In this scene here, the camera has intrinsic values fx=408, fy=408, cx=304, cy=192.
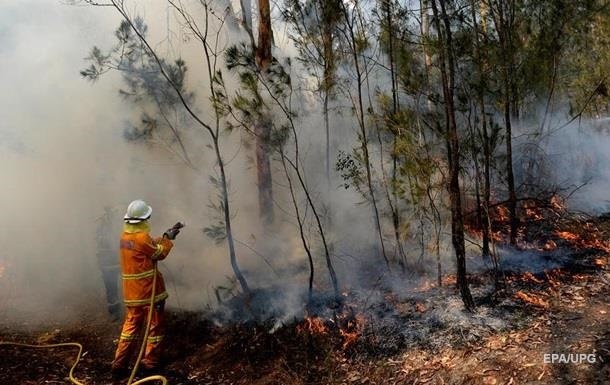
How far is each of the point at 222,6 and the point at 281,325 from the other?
23.2 feet

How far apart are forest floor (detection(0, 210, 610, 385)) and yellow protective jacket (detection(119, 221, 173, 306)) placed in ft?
3.45

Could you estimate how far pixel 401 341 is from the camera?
4941 millimetres

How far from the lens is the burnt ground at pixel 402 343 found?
163 inches

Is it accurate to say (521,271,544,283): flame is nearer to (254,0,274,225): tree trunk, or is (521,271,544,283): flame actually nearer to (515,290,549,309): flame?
(515,290,549,309): flame

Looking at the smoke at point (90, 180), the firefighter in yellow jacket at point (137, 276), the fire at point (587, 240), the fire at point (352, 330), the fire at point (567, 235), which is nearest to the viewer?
the firefighter in yellow jacket at point (137, 276)

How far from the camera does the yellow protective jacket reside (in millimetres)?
4938

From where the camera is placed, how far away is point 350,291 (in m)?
6.39

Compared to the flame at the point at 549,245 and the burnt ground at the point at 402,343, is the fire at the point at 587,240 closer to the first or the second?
the flame at the point at 549,245

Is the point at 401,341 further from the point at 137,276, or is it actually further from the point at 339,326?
the point at 137,276

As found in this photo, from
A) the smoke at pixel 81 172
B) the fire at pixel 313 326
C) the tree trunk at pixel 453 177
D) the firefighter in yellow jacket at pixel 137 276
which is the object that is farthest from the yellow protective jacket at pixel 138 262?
the tree trunk at pixel 453 177

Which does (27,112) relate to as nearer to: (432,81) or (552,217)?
(432,81)

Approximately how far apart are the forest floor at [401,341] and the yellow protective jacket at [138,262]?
1051mm

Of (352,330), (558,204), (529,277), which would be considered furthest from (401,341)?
(558,204)

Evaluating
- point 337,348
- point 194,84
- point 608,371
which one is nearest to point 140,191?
point 194,84
